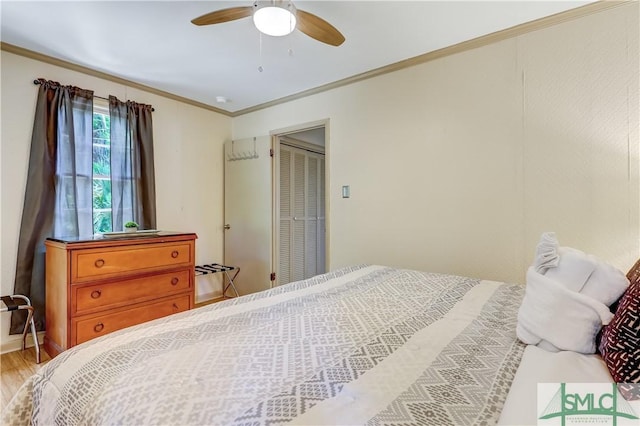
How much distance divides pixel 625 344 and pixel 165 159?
3.78m

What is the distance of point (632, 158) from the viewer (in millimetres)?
1838

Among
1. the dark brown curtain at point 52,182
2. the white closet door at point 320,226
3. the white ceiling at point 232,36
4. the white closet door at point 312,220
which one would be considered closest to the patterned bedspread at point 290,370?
the white ceiling at point 232,36

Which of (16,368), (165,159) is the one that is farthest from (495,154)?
(16,368)

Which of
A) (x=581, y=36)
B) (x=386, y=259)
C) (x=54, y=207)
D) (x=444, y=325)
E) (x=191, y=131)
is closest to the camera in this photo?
(x=444, y=325)

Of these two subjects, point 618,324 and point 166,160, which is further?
point 166,160

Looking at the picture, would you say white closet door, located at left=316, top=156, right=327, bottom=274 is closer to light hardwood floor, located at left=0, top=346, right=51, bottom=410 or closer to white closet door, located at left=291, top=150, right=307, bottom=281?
white closet door, located at left=291, top=150, right=307, bottom=281

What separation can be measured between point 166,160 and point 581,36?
3790 millimetres

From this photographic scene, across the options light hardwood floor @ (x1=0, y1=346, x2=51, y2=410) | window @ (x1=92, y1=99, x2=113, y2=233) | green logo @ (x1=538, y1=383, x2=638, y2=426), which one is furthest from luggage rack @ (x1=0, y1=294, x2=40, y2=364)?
green logo @ (x1=538, y1=383, x2=638, y2=426)

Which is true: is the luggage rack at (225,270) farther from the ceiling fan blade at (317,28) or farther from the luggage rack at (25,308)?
the ceiling fan blade at (317,28)

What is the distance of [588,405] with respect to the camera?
66 cm

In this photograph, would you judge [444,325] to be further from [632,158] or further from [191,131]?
[191,131]

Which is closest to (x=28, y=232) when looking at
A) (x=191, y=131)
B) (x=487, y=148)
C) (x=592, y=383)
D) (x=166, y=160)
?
(x=166, y=160)

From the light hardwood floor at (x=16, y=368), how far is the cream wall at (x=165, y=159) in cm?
15

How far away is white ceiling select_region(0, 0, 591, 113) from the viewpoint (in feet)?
6.51
